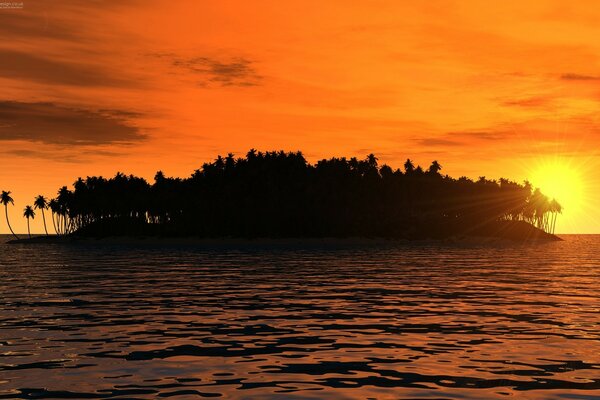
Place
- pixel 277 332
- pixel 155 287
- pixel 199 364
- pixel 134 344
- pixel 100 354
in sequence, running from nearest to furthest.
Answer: pixel 199 364, pixel 100 354, pixel 134 344, pixel 277 332, pixel 155 287

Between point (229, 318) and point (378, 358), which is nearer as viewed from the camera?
point (378, 358)

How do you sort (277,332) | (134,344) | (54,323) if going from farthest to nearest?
(54,323), (277,332), (134,344)

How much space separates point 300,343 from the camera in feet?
89.8

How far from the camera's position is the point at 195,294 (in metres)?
48.8

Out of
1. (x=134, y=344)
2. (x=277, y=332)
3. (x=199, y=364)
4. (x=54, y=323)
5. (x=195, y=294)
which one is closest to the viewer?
(x=199, y=364)

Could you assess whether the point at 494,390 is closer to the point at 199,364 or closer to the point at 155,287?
the point at 199,364

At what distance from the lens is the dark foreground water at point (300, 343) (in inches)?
789

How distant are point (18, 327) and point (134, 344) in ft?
25.1

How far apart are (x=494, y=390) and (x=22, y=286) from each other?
45.2 m

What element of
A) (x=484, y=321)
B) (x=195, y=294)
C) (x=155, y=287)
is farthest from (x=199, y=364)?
(x=155, y=287)

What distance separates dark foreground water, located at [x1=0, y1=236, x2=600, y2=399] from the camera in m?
20.0

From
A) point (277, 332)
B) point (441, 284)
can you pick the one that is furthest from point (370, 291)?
point (277, 332)

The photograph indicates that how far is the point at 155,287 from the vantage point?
5488 cm

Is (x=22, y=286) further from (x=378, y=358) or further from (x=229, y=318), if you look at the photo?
(x=378, y=358)
